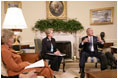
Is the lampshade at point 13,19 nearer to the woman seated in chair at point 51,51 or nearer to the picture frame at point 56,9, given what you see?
the woman seated in chair at point 51,51

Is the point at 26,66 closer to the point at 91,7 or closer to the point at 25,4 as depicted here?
the point at 25,4

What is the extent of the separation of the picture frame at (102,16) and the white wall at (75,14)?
0.11 metres

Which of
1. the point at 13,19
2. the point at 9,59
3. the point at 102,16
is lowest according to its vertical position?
the point at 9,59

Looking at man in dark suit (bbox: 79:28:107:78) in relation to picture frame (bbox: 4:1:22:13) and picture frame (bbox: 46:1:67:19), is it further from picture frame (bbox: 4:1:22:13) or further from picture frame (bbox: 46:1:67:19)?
picture frame (bbox: 4:1:22:13)

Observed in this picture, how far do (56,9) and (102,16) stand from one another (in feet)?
5.19

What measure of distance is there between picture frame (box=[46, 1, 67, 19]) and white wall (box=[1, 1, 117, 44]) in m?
0.14

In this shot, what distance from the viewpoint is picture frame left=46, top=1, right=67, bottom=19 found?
544 cm

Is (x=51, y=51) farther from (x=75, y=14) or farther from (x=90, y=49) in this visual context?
(x=75, y=14)

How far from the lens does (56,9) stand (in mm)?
5477

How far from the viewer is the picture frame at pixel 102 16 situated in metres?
Answer: 5.41

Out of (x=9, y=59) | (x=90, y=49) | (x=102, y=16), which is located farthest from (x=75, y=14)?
(x=9, y=59)

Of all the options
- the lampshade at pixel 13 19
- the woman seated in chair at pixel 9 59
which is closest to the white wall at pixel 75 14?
the lampshade at pixel 13 19

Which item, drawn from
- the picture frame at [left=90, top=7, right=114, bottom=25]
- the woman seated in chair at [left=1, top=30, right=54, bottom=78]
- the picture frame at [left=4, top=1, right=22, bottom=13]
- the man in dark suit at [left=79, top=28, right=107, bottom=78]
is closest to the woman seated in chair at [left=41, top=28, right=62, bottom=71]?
the man in dark suit at [left=79, top=28, right=107, bottom=78]

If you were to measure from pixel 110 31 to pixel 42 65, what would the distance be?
3908 millimetres
